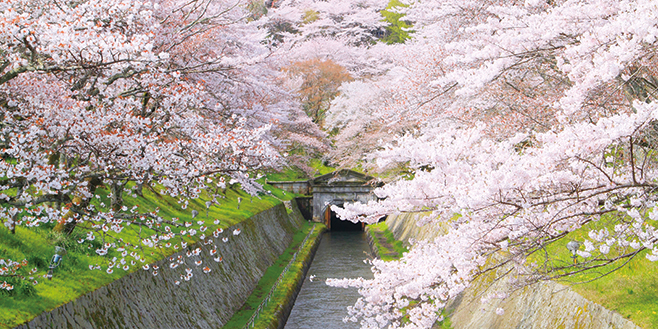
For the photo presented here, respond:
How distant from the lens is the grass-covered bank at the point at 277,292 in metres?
15.8

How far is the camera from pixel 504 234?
7340 millimetres

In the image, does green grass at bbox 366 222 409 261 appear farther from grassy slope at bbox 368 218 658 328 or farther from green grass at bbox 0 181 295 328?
grassy slope at bbox 368 218 658 328

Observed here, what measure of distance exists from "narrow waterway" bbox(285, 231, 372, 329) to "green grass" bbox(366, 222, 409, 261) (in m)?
1.35

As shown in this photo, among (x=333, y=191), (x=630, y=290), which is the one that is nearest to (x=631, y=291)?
(x=630, y=290)

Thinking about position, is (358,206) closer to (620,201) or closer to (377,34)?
A: (620,201)

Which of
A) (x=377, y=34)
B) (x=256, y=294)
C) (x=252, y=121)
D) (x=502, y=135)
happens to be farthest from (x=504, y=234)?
(x=377, y=34)

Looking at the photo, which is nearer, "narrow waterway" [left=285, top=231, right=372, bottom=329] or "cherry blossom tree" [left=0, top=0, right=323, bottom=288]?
"cherry blossom tree" [left=0, top=0, right=323, bottom=288]

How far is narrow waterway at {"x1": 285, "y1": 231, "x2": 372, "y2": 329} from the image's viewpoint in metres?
18.5

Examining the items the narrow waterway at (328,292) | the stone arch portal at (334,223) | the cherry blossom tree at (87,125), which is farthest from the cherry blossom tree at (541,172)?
the stone arch portal at (334,223)

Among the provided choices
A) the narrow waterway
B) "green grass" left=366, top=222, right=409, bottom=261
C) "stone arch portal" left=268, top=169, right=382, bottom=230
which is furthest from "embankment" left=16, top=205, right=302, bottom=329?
"stone arch portal" left=268, top=169, right=382, bottom=230

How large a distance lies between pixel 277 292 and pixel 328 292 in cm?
409

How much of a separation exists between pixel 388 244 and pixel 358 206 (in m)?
23.9

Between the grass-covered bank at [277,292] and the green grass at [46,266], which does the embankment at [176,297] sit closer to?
the green grass at [46,266]

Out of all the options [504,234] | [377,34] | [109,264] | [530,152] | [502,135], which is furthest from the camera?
[377,34]
